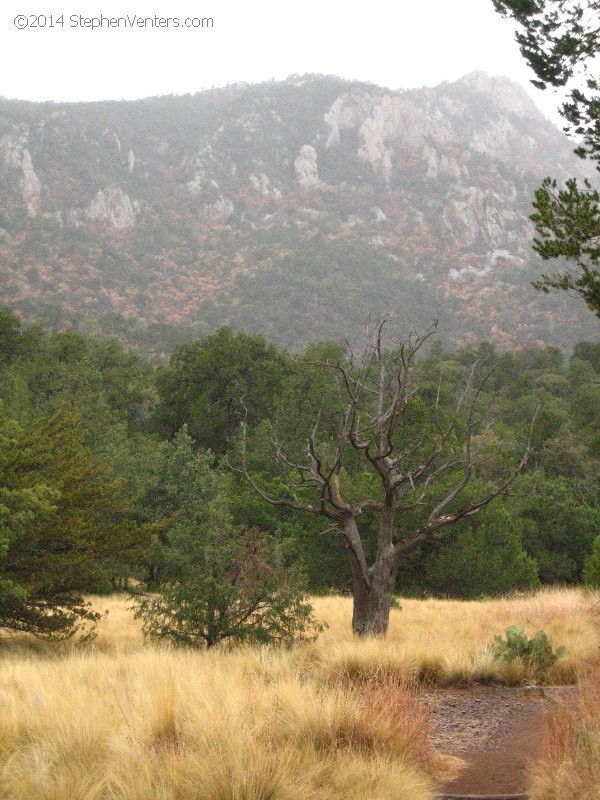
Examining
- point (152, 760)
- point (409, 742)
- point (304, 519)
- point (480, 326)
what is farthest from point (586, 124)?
point (480, 326)

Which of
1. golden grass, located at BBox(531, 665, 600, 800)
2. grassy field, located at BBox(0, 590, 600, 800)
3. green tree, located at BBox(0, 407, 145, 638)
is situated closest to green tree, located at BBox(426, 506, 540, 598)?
green tree, located at BBox(0, 407, 145, 638)

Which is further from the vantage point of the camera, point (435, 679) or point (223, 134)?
point (223, 134)

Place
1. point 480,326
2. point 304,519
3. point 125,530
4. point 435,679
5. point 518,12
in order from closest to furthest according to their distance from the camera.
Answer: point 435,679 → point 518,12 → point 125,530 → point 304,519 → point 480,326

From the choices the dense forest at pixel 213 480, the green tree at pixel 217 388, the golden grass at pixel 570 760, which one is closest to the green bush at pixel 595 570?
the dense forest at pixel 213 480

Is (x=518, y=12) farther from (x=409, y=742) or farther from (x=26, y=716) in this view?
(x=26, y=716)

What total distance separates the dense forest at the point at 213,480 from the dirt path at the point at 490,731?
11.7ft

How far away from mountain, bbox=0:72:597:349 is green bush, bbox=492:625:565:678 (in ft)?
236

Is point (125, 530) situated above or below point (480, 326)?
below

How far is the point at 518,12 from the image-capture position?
10.7 metres

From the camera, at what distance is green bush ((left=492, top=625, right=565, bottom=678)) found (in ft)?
31.3

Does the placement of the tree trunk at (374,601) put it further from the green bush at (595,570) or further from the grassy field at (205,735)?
the green bush at (595,570)

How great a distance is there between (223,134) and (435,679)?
167m

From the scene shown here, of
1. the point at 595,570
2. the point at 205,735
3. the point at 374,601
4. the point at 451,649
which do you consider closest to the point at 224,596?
the point at 374,601

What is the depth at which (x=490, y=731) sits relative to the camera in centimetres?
702
